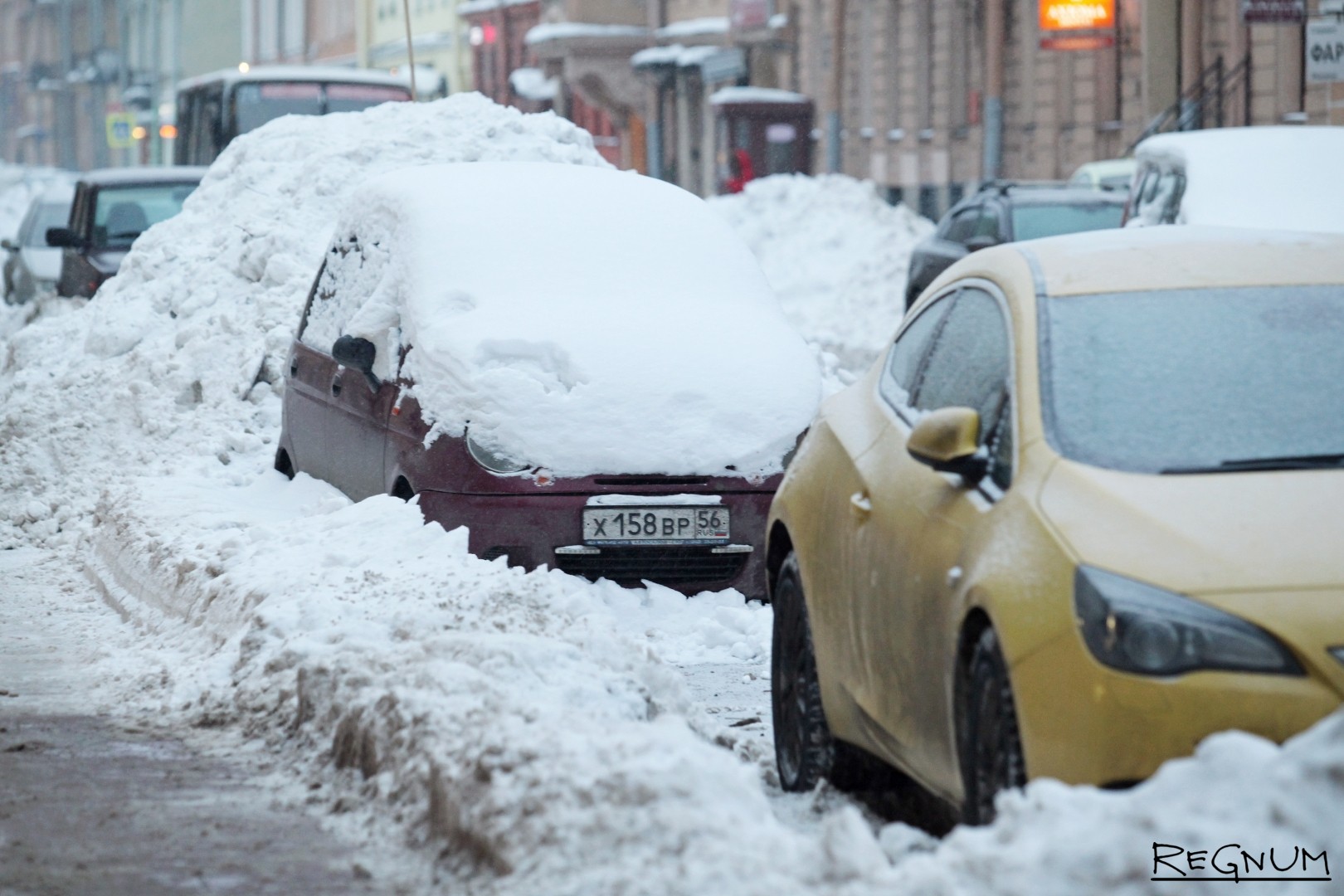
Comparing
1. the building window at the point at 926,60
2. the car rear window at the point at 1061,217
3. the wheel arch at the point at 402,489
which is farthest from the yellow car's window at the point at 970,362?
the building window at the point at 926,60

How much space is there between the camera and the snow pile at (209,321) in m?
12.7

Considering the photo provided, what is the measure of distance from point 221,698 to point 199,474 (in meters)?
4.76

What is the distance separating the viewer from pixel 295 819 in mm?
5605

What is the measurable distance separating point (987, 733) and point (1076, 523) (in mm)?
443

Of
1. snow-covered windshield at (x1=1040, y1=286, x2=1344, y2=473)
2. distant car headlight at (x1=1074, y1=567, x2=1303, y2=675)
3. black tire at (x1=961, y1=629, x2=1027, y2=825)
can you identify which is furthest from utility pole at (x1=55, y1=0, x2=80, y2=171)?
distant car headlight at (x1=1074, y1=567, x2=1303, y2=675)

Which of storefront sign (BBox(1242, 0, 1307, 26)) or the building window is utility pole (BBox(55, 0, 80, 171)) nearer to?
the building window

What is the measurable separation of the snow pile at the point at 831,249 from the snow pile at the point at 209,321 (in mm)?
8523

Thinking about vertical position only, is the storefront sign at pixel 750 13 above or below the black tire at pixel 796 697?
above

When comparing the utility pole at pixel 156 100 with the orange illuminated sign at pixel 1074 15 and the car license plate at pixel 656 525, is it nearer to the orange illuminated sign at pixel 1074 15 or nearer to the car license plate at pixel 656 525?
the orange illuminated sign at pixel 1074 15

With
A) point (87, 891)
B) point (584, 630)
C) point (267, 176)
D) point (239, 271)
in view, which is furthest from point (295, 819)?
point (267, 176)

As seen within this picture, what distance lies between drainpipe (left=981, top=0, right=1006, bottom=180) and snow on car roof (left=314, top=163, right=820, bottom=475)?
79.9 ft

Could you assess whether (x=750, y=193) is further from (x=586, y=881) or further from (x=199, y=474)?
(x=586, y=881)

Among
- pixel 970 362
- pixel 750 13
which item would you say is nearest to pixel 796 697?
pixel 970 362

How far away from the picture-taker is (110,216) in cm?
1966
